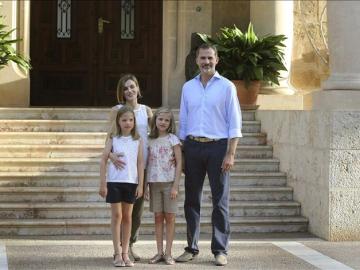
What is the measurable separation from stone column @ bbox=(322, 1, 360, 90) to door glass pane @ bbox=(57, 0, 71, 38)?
21.1ft

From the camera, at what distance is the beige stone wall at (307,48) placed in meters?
16.7

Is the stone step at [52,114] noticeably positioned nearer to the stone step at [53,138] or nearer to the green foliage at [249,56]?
the stone step at [53,138]

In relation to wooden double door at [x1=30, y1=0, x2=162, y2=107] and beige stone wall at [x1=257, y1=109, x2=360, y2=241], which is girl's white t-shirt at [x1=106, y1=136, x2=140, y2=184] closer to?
beige stone wall at [x1=257, y1=109, x2=360, y2=241]

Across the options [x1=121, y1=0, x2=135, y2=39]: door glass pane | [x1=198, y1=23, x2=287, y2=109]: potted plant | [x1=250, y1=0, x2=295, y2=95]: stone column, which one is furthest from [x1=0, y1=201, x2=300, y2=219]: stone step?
[x1=121, y1=0, x2=135, y2=39]: door glass pane

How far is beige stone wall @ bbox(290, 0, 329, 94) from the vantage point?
16.7 meters

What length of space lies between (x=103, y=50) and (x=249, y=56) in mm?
3601

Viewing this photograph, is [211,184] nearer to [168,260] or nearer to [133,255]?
[168,260]

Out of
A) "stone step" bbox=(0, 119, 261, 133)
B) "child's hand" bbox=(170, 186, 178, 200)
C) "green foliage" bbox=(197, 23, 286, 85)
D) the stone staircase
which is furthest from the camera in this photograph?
"green foliage" bbox=(197, 23, 286, 85)

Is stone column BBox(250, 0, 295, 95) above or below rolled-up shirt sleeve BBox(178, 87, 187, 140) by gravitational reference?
above

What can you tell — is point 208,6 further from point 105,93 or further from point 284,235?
point 284,235

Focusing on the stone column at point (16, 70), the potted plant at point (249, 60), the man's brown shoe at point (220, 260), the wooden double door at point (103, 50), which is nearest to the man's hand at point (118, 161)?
the man's brown shoe at point (220, 260)

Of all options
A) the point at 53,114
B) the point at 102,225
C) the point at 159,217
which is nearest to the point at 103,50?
the point at 53,114

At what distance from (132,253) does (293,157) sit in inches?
132

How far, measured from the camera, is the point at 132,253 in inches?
340
